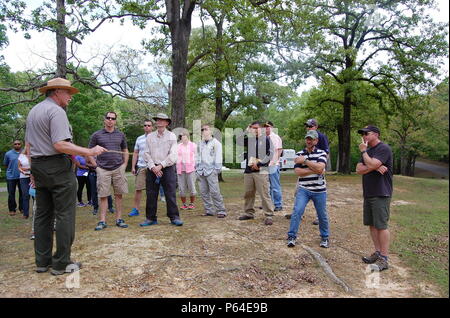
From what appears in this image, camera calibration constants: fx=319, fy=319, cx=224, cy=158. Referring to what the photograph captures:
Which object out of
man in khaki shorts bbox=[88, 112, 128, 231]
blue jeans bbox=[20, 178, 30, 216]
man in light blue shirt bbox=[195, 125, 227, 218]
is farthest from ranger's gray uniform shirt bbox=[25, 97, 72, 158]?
blue jeans bbox=[20, 178, 30, 216]

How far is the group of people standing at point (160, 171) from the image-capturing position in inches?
150

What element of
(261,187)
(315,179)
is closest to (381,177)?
(315,179)

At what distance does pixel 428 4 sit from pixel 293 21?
1129 centimetres

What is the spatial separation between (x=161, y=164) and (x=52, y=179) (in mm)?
2363

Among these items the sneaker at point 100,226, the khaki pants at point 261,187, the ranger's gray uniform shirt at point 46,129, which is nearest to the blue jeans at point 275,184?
the khaki pants at point 261,187

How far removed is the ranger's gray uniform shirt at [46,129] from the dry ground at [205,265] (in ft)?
4.92

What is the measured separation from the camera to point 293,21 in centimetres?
1198

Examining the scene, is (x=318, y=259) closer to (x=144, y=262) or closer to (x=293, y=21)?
(x=144, y=262)

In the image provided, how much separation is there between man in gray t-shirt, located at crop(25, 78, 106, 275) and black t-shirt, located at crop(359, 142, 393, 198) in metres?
3.82

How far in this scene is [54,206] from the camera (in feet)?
13.0

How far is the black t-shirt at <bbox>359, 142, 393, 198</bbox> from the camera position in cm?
430
